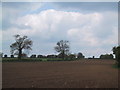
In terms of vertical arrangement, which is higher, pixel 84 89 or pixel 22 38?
pixel 22 38

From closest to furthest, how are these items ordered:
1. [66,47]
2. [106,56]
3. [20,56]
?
1. [20,56]
2. [106,56]
3. [66,47]

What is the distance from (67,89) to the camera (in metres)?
9.02

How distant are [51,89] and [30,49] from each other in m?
62.9

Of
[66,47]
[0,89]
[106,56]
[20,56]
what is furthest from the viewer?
[66,47]

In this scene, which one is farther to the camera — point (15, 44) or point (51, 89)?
point (15, 44)

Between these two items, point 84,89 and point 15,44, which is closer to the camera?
point 84,89

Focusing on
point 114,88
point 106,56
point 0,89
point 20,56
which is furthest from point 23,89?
point 106,56

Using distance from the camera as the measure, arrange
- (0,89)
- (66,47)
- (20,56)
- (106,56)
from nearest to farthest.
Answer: (0,89) < (20,56) < (106,56) < (66,47)

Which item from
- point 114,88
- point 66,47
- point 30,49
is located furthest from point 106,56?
point 114,88

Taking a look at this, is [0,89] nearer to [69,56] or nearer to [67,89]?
[67,89]

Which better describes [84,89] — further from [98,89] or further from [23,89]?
[23,89]

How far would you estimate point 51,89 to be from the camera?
29.5 feet

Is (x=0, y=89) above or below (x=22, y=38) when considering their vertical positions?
below

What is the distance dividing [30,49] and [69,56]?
28166mm
